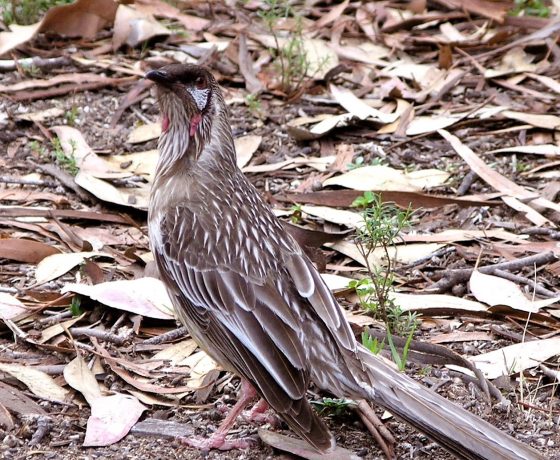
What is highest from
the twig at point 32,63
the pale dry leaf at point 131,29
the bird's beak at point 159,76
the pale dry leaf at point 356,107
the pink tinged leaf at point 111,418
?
the bird's beak at point 159,76

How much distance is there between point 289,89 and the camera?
839cm

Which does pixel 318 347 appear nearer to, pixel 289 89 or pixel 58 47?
pixel 289 89

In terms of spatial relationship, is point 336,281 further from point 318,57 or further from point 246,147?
point 318,57

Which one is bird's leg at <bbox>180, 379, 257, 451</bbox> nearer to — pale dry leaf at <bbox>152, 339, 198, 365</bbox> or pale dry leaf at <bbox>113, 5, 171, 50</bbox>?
pale dry leaf at <bbox>152, 339, 198, 365</bbox>

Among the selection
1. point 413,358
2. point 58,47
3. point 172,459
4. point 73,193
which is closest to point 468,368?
point 413,358

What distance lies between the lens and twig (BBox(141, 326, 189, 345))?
19.2ft

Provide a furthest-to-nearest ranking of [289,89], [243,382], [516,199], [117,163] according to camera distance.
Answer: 1. [289,89]
2. [117,163]
3. [516,199]
4. [243,382]

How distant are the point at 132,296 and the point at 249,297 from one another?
1.10 metres

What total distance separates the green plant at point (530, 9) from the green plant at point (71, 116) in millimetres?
3920

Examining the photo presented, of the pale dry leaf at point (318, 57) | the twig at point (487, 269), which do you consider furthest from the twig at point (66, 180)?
the twig at point (487, 269)

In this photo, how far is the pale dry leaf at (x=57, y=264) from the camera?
20.6 ft

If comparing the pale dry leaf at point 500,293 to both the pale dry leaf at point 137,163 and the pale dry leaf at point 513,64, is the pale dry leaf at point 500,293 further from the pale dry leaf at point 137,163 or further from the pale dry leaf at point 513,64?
the pale dry leaf at point 513,64

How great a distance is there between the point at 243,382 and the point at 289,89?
357 cm

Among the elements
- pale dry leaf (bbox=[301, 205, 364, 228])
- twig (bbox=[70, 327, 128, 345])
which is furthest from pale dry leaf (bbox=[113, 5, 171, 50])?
twig (bbox=[70, 327, 128, 345])
